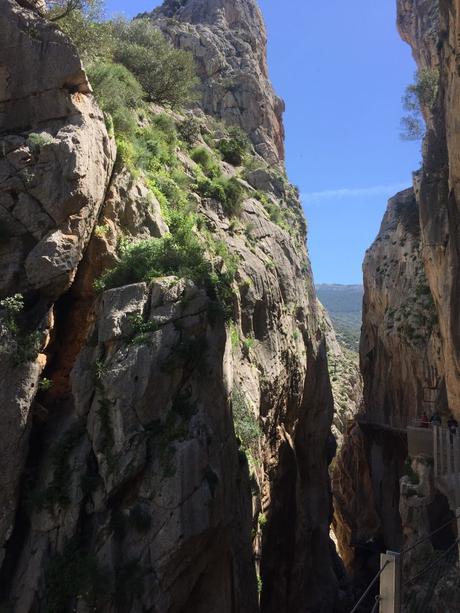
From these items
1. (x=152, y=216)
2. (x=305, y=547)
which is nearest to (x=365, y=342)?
(x=305, y=547)

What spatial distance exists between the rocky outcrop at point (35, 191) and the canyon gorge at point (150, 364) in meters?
0.05

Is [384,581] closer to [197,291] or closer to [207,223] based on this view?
[197,291]

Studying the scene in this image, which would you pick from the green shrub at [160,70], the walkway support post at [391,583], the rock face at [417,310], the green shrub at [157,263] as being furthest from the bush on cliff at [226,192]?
the walkway support post at [391,583]

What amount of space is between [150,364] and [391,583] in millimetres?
8174

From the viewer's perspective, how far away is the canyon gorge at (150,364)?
40.7ft

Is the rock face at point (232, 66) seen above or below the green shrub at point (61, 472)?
above

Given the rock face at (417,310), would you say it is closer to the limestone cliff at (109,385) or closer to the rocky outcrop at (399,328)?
the rocky outcrop at (399,328)

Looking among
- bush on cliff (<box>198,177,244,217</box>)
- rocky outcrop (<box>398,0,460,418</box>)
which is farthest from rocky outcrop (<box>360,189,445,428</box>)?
bush on cliff (<box>198,177,244,217</box>)

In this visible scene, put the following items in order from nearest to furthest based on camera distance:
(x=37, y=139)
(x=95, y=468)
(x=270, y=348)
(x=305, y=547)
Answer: (x=95, y=468), (x=37, y=139), (x=270, y=348), (x=305, y=547)

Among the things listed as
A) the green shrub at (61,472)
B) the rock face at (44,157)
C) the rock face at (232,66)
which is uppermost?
the rock face at (232,66)

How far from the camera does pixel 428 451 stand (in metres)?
19.8

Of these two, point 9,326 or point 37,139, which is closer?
point 9,326

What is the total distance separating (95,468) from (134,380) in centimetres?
225

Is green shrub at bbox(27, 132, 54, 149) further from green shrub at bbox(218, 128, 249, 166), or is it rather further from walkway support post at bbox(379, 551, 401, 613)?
green shrub at bbox(218, 128, 249, 166)
